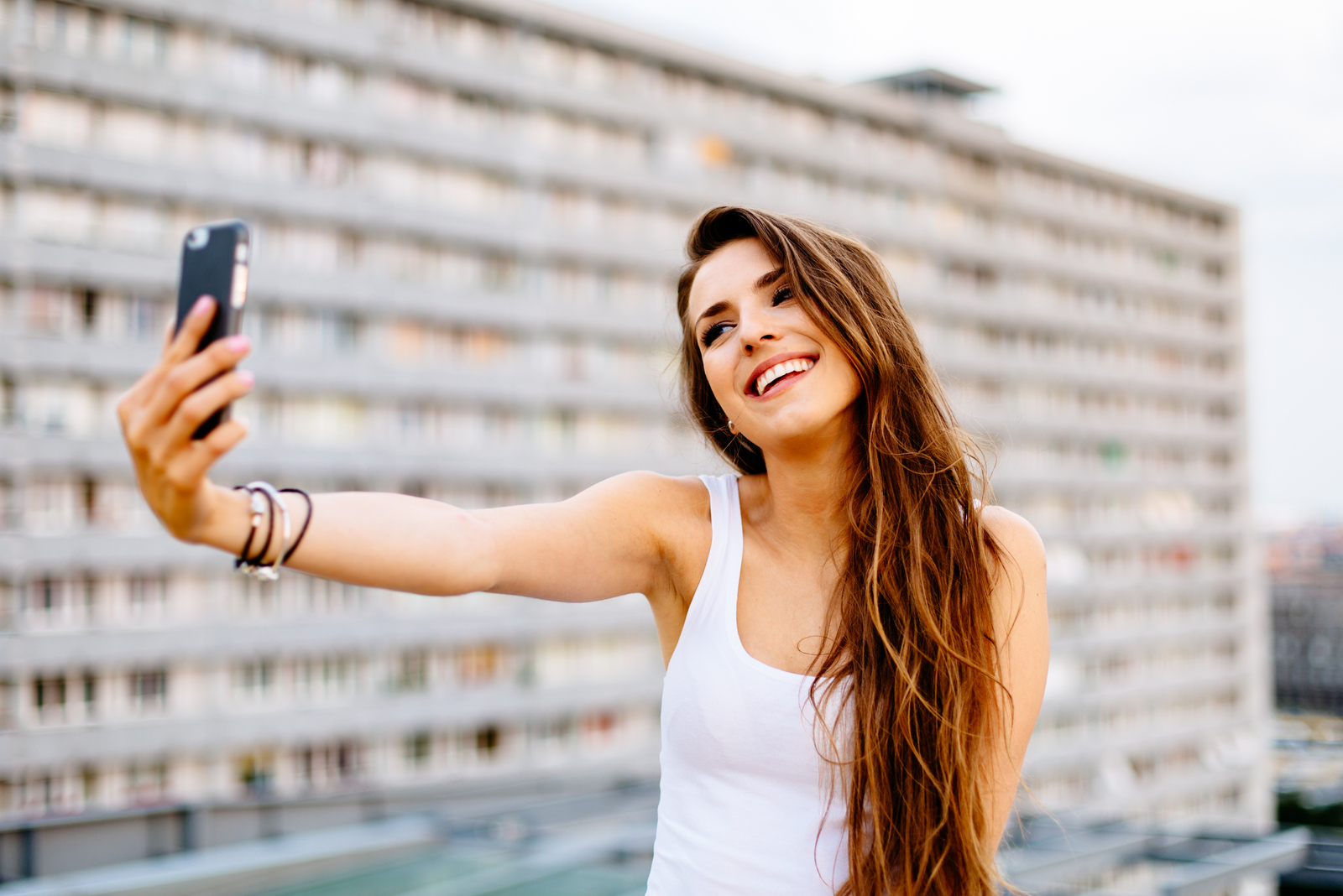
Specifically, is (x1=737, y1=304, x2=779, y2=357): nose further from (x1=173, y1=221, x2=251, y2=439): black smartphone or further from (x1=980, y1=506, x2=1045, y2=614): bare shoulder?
(x1=173, y1=221, x2=251, y2=439): black smartphone

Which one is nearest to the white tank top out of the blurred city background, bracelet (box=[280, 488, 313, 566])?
bracelet (box=[280, 488, 313, 566])

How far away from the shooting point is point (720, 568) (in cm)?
164

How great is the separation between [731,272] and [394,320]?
29.5m

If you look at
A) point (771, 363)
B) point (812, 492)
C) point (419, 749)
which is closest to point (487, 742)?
point (419, 749)

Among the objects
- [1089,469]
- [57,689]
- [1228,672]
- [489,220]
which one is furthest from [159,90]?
[1228,672]

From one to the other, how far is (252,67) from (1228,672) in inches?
1855

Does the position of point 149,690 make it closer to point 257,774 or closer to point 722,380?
point 257,774

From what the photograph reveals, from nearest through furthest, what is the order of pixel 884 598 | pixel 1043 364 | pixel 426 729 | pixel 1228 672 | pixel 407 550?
pixel 407 550 < pixel 884 598 < pixel 426 729 < pixel 1043 364 < pixel 1228 672

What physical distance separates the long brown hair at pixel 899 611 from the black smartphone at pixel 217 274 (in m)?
0.79

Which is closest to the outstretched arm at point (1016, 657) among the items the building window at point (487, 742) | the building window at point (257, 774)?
the building window at point (257, 774)

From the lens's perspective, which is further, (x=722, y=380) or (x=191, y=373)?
(x=722, y=380)

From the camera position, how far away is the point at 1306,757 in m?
53.8

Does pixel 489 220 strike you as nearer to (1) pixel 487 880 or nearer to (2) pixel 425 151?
(2) pixel 425 151

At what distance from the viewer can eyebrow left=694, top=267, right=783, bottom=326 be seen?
66.6 inches
